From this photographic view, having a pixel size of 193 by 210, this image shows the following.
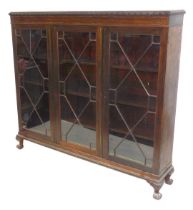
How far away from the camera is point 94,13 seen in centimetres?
187

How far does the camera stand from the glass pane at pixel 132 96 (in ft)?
5.98

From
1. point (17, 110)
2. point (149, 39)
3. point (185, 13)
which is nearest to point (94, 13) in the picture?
point (149, 39)

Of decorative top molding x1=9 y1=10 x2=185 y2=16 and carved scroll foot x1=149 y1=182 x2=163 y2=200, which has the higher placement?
decorative top molding x1=9 y1=10 x2=185 y2=16

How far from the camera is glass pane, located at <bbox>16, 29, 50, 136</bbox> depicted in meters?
2.28

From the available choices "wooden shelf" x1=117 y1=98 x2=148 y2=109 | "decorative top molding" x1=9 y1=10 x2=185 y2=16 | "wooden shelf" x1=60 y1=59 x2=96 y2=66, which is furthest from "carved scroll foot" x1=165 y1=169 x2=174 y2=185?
"decorative top molding" x1=9 y1=10 x2=185 y2=16

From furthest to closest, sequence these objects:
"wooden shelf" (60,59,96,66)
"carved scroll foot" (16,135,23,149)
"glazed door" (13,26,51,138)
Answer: "carved scroll foot" (16,135,23,149), "glazed door" (13,26,51,138), "wooden shelf" (60,59,96,66)

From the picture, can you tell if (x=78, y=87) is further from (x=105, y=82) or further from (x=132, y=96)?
(x=132, y=96)

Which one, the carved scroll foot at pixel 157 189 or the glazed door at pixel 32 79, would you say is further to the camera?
the glazed door at pixel 32 79

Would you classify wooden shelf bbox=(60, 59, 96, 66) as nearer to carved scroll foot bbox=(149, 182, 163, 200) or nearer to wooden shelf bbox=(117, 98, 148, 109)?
wooden shelf bbox=(117, 98, 148, 109)

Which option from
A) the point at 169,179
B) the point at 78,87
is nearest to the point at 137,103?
the point at 78,87

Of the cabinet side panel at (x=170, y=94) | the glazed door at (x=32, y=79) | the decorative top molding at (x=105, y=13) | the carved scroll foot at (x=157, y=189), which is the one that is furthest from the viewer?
the glazed door at (x=32, y=79)

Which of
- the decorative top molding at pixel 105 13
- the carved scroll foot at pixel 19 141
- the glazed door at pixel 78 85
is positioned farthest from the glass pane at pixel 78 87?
the carved scroll foot at pixel 19 141

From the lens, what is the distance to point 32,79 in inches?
95.4

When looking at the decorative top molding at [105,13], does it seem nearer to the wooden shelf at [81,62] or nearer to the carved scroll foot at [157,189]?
the wooden shelf at [81,62]
